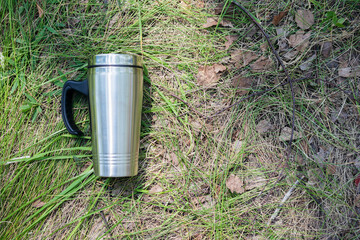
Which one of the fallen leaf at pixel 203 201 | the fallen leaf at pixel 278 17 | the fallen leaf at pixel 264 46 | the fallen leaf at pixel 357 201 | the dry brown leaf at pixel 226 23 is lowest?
the fallen leaf at pixel 203 201

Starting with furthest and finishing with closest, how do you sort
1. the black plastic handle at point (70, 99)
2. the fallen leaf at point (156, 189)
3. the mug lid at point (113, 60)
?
1. the fallen leaf at point (156, 189)
2. the black plastic handle at point (70, 99)
3. the mug lid at point (113, 60)

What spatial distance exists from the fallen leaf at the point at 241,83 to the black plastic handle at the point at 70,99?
1129 mm

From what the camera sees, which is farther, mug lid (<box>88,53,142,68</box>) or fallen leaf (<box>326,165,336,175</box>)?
fallen leaf (<box>326,165,336,175</box>)

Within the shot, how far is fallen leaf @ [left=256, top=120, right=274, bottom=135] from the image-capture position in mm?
2236

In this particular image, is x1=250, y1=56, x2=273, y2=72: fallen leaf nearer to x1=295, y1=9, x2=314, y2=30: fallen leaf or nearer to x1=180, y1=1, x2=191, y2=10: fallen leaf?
x1=295, y1=9, x2=314, y2=30: fallen leaf

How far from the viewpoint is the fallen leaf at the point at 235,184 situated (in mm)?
2172

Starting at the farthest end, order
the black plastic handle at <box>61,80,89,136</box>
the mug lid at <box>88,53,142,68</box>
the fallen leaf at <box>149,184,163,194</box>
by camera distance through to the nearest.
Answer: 1. the fallen leaf at <box>149,184,163,194</box>
2. the black plastic handle at <box>61,80,89,136</box>
3. the mug lid at <box>88,53,142,68</box>

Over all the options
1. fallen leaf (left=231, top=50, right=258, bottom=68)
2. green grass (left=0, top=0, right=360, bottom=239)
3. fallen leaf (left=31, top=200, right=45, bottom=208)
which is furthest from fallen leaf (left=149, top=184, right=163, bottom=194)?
fallen leaf (left=231, top=50, right=258, bottom=68)

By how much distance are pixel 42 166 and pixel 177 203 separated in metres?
1.09

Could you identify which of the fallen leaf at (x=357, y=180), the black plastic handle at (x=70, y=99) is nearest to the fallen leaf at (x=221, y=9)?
the black plastic handle at (x=70, y=99)

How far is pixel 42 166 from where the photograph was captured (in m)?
2.21

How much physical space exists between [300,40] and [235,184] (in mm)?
1229

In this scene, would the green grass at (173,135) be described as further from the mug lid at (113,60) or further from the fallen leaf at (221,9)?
the mug lid at (113,60)

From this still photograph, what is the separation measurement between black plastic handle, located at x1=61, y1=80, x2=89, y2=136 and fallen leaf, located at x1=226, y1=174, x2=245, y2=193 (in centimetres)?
120
